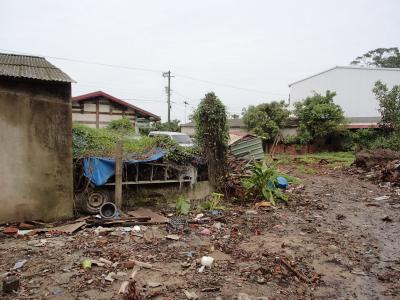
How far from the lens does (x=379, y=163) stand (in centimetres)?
1627

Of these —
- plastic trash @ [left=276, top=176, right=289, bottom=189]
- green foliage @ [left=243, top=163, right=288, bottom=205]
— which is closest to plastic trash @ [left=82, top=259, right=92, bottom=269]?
green foliage @ [left=243, top=163, right=288, bottom=205]

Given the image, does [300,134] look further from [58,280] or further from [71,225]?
[58,280]

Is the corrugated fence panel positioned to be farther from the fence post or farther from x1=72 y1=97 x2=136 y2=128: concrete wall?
x1=72 y1=97 x2=136 y2=128: concrete wall

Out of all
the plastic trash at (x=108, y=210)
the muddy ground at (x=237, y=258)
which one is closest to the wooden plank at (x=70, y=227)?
the muddy ground at (x=237, y=258)

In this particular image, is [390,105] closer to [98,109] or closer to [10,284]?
[98,109]

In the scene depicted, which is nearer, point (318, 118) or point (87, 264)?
point (87, 264)

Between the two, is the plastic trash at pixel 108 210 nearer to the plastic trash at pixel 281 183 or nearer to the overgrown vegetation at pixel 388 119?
the plastic trash at pixel 281 183

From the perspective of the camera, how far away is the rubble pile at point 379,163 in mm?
14055

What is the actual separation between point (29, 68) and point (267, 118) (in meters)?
20.7

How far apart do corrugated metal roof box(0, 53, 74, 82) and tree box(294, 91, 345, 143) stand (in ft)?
67.6

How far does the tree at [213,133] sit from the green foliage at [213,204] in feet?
1.87

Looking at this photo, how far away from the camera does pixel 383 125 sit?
23.7m

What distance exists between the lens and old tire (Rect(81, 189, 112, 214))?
8500 millimetres

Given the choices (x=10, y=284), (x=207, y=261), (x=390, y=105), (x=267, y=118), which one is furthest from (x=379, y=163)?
(x=10, y=284)
